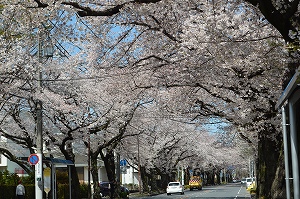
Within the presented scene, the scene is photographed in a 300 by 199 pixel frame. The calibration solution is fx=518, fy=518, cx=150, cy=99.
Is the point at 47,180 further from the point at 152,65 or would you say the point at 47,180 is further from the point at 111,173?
the point at 111,173

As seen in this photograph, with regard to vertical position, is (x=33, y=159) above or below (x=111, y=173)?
above

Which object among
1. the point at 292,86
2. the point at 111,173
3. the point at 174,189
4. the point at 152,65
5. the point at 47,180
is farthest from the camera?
the point at 174,189

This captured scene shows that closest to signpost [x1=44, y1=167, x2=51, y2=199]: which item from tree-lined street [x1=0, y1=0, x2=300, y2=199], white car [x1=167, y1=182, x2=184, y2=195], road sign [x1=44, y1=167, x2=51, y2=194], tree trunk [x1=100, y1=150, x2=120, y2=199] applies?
road sign [x1=44, y1=167, x2=51, y2=194]

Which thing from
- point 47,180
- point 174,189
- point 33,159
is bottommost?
point 174,189

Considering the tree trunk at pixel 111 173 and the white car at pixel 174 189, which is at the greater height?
the tree trunk at pixel 111 173

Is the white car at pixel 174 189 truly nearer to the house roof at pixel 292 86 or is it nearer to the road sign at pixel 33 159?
the road sign at pixel 33 159

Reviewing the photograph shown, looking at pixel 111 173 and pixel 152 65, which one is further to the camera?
pixel 111 173

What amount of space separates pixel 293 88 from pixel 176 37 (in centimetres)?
834

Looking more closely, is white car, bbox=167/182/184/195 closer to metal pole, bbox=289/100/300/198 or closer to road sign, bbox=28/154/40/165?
road sign, bbox=28/154/40/165

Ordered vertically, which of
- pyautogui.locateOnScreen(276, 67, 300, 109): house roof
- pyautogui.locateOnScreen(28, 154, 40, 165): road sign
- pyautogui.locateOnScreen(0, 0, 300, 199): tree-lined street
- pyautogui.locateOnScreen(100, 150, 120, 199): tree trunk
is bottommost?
pyautogui.locateOnScreen(100, 150, 120, 199): tree trunk

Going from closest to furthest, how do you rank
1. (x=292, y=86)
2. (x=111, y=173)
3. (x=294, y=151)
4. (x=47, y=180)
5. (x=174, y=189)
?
(x=292, y=86), (x=294, y=151), (x=47, y=180), (x=111, y=173), (x=174, y=189)

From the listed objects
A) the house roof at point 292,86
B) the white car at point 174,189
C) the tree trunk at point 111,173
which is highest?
the house roof at point 292,86

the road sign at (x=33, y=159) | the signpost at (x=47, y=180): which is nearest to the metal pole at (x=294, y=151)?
the road sign at (x=33, y=159)

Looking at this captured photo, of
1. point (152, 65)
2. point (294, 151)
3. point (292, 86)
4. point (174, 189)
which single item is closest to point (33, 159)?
point (152, 65)
